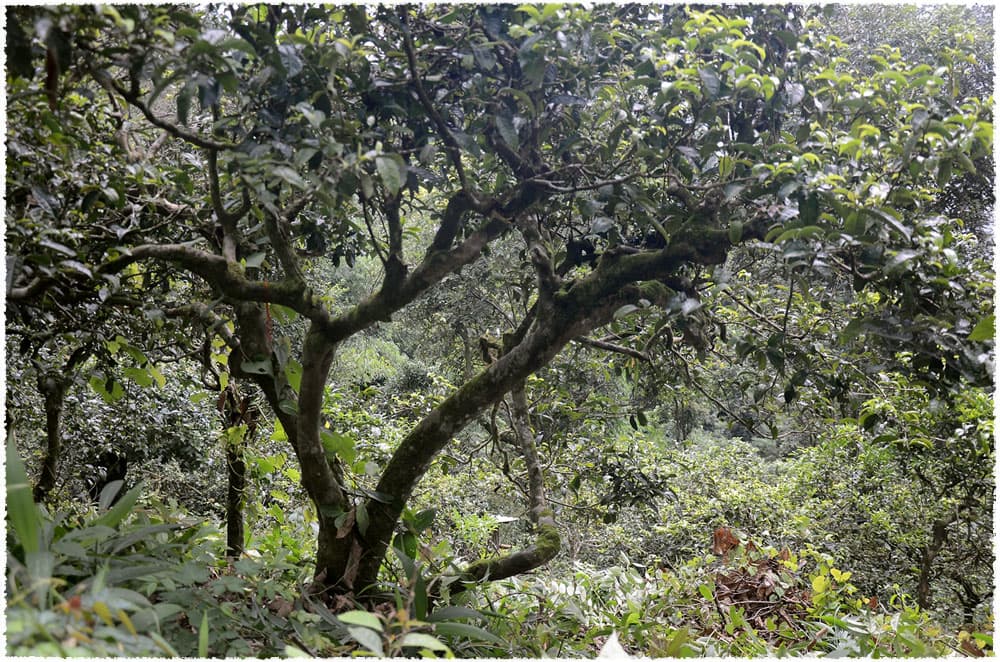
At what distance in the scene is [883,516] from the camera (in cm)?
550

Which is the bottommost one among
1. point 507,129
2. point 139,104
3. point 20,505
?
point 20,505

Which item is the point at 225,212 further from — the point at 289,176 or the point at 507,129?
the point at 507,129

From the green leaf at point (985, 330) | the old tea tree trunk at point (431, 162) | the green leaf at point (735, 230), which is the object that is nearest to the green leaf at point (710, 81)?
the old tea tree trunk at point (431, 162)

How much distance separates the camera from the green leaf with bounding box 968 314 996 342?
1.63 meters

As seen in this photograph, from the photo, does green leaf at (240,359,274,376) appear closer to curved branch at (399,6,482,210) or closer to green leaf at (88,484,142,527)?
green leaf at (88,484,142,527)

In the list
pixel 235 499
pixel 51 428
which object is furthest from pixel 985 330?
pixel 51 428

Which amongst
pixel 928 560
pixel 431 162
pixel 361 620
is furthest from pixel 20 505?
pixel 928 560

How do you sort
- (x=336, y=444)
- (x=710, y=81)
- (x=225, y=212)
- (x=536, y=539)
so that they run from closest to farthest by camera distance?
(x=710, y=81) → (x=225, y=212) → (x=336, y=444) → (x=536, y=539)

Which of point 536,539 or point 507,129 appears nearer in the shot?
point 507,129

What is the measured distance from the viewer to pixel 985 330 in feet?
5.38

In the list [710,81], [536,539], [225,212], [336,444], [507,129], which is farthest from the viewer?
[536,539]

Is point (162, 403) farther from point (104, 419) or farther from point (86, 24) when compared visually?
point (86, 24)

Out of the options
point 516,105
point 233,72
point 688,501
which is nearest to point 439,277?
point 516,105

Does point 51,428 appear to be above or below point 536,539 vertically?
above
